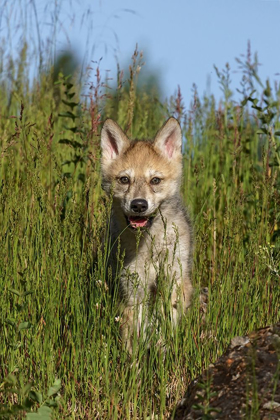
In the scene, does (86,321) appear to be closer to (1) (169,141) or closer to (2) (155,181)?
(2) (155,181)

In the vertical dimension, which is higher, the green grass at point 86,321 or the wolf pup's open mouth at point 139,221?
the wolf pup's open mouth at point 139,221

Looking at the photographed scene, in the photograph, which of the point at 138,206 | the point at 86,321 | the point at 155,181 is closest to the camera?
the point at 86,321

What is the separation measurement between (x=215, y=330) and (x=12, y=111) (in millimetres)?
4603

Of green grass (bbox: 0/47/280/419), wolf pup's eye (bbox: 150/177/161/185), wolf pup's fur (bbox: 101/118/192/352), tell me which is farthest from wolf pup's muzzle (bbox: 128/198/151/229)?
wolf pup's eye (bbox: 150/177/161/185)

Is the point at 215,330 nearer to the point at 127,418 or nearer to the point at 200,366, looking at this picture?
the point at 200,366

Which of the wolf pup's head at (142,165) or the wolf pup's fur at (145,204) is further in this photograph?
the wolf pup's head at (142,165)

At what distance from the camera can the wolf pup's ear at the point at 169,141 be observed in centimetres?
481

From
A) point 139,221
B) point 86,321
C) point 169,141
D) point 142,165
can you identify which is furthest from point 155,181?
point 86,321

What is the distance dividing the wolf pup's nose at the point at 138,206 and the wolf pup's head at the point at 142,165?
0.11 m

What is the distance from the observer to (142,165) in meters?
4.80

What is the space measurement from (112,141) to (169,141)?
1.55 feet

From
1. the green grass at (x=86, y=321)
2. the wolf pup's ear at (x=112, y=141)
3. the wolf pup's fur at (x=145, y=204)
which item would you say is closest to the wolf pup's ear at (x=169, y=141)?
the wolf pup's fur at (x=145, y=204)


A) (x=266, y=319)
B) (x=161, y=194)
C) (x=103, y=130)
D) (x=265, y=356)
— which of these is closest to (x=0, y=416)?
(x=265, y=356)

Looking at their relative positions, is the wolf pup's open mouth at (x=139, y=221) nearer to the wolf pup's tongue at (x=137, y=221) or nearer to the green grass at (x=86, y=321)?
the wolf pup's tongue at (x=137, y=221)
